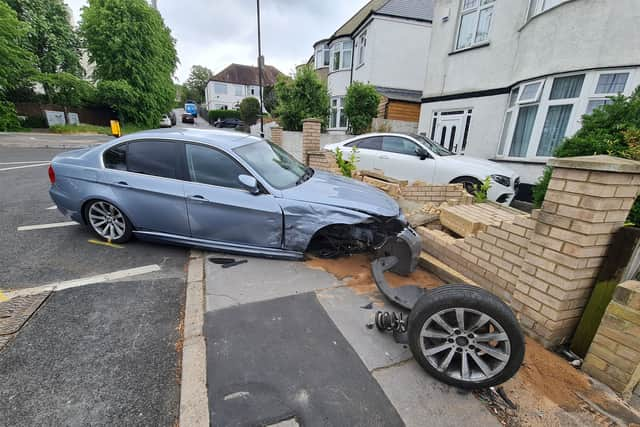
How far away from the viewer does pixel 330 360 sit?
6.72 feet

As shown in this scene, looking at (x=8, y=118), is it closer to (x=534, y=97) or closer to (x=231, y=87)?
(x=534, y=97)

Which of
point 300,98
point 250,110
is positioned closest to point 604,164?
point 300,98

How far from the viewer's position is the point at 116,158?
142 inches

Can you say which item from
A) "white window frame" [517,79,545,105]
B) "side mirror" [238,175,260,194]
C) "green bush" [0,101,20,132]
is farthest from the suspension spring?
"green bush" [0,101,20,132]

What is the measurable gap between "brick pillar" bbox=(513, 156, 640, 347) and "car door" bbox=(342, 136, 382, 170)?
15.5ft

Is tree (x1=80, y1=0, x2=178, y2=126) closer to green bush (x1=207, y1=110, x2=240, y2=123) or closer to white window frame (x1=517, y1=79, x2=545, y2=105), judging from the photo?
green bush (x1=207, y1=110, x2=240, y2=123)

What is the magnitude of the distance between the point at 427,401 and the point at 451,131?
10.4m

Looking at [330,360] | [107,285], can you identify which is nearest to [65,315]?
[107,285]

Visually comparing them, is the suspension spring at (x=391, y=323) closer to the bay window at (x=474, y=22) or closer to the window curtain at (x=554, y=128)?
the window curtain at (x=554, y=128)

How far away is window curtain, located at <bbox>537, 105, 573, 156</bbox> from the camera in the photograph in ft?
22.4

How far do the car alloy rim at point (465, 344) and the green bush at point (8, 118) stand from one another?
84.0 ft

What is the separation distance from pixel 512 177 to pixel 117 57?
26.3 metres

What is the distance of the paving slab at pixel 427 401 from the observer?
5.40 ft

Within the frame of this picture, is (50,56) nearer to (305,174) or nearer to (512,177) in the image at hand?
A: (305,174)
